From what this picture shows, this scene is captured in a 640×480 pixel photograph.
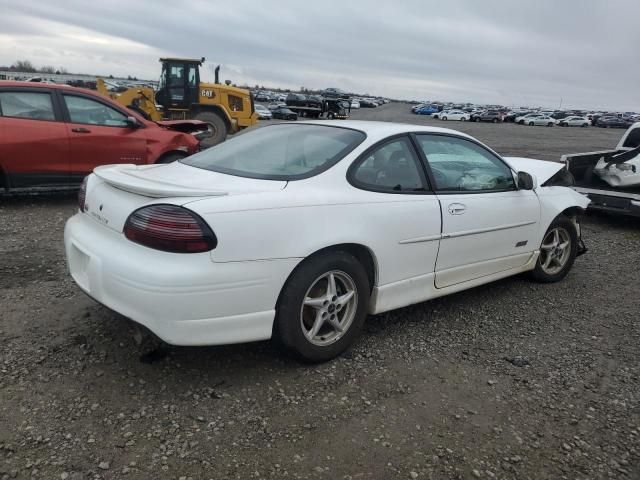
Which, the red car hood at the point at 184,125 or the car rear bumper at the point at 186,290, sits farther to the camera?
the red car hood at the point at 184,125

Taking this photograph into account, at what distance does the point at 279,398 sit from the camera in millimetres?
2875

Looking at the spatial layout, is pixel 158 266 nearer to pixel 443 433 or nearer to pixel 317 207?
pixel 317 207

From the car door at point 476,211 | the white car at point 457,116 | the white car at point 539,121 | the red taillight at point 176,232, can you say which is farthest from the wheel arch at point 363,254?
the white car at point 539,121

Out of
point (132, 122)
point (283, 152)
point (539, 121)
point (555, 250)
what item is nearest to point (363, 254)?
point (283, 152)

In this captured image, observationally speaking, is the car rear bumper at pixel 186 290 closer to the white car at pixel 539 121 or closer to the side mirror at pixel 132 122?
the side mirror at pixel 132 122

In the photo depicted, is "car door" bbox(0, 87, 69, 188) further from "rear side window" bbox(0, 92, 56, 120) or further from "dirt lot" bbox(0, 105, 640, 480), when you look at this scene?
"dirt lot" bbox(0, 105, 640, 480)

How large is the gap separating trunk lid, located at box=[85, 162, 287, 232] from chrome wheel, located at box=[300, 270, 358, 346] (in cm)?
64

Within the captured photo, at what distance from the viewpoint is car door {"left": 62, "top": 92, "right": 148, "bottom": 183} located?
6922 millimetres

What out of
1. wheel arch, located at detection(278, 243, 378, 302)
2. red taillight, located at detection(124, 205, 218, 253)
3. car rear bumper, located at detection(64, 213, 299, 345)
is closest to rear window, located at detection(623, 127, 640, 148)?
wheel arch, located at detection(278, 243, 378, 302)

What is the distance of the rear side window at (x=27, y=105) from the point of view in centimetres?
655

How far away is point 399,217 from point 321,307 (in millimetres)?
786

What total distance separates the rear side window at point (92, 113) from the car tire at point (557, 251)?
5724 millimetres

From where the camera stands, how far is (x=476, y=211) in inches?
153

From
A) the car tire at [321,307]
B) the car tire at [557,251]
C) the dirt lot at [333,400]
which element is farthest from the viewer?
the car tire at [557,251]
